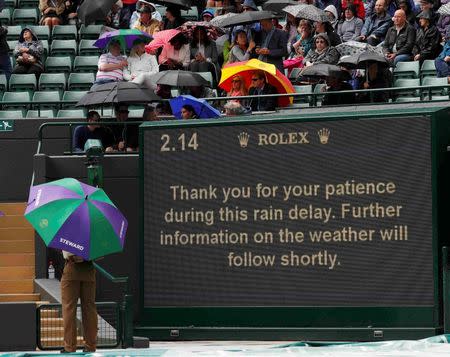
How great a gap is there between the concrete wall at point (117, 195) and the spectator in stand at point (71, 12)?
8.14 metres

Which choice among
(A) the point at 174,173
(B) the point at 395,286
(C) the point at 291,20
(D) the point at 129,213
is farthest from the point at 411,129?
(C) the point at 291,20

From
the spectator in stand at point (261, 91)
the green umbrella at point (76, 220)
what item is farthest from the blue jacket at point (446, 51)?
the green umbrella at point (76, 220)

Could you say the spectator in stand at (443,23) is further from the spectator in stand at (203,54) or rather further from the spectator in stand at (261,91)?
the spectator in stand at (203,54)

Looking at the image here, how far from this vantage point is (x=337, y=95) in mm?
23047

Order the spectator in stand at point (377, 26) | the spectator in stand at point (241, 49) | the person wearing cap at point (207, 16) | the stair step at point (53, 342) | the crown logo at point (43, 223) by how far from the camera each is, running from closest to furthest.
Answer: the crown logo at point (43, 223)
the stair step at point (53, 342)
the spectator in stand at point (241, 49)
the spectator in stand at point (377, 26)
the person wearing cap at point (207, 16)

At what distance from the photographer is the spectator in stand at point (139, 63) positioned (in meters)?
25.9

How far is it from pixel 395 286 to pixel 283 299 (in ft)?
4.91

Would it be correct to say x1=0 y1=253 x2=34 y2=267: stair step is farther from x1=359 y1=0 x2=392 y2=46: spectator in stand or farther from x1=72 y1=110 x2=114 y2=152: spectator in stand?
x1=359 y1=0 x2=392 y2=46: spectator in stand

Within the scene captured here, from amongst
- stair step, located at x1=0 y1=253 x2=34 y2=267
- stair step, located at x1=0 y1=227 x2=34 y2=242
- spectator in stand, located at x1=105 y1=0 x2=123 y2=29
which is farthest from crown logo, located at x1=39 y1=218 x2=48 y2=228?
spectator in stand, located at x1=105 y1=0 x2=123 y2=29

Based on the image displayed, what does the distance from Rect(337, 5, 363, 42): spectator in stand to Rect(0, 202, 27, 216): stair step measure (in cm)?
636

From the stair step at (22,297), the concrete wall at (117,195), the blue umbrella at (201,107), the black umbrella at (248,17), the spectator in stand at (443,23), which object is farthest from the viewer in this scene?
the black umbrella at (248,17)

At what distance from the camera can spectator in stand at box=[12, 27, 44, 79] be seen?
29.0 metres

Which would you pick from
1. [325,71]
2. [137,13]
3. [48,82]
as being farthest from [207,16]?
[325,71]

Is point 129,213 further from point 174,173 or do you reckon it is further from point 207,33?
point 207,33
